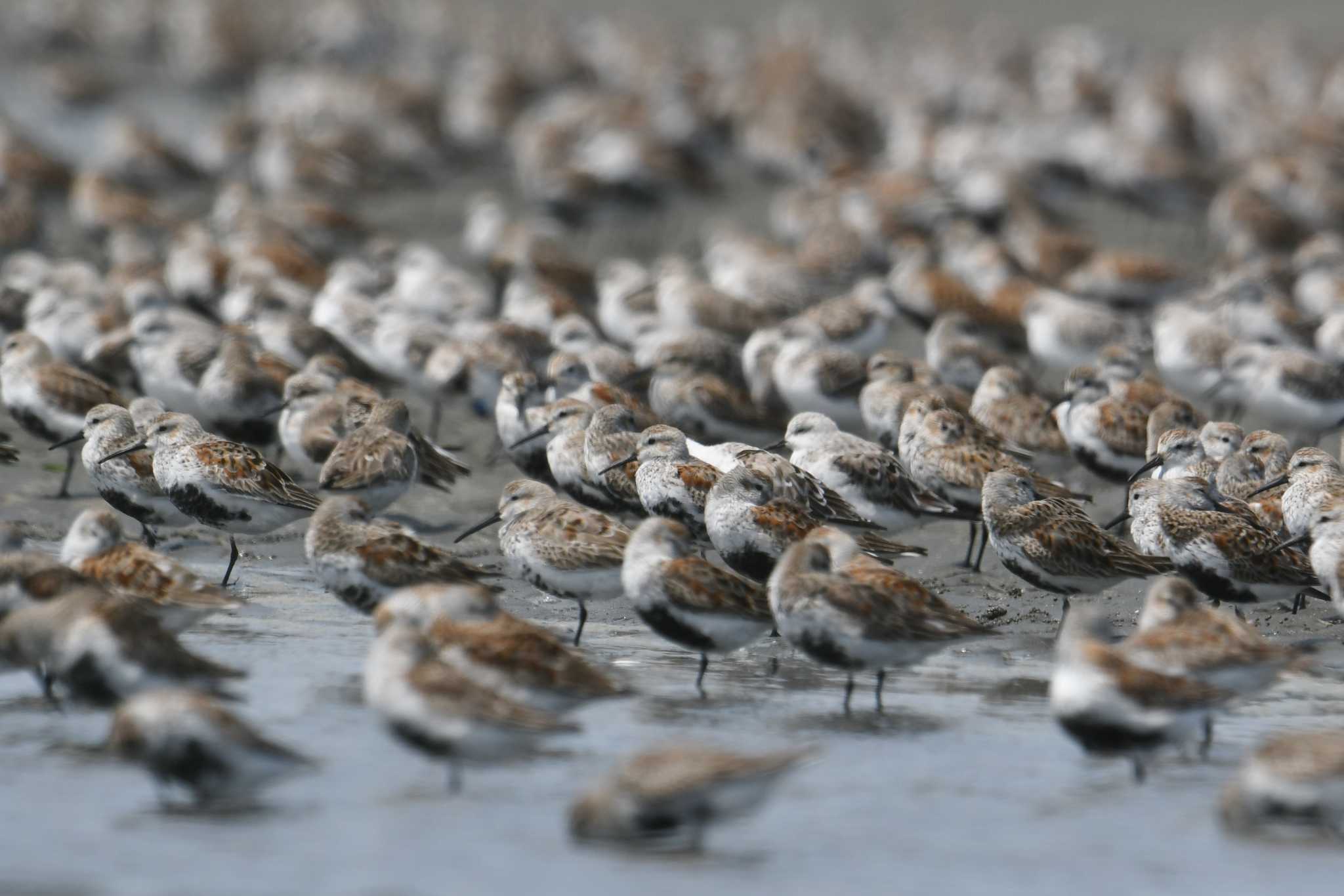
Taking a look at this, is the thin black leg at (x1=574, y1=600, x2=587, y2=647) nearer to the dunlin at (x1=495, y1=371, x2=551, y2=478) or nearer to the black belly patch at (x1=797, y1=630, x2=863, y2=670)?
the black belly patch at (x1=797, y1=630, x2=863, y2=670)

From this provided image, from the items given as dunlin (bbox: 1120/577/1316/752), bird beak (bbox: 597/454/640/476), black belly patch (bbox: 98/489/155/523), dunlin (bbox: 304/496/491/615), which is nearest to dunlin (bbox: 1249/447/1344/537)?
dunlin (bbox: 1120/577/1316/752)

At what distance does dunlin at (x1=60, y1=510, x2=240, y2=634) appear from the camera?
30.6 feet

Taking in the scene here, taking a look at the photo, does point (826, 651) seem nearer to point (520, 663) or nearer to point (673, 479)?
point (520, 663)

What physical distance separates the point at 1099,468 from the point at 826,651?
4.97 m

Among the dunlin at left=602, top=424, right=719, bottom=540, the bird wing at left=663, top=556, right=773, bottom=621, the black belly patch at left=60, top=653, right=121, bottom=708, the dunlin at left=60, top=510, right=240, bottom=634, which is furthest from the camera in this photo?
the dunlin at left=602, top=424, right=719, bottom=540

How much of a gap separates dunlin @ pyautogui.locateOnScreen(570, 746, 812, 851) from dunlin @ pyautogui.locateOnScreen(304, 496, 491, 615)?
2662 mm

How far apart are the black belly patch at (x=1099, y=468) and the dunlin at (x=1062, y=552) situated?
8.53 feet

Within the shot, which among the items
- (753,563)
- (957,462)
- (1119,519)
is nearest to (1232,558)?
(1119,519)

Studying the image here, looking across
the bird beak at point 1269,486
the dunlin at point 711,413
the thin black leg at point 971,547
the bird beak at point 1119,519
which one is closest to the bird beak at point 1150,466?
the bird beak at point 1119,519

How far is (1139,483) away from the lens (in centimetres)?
1164

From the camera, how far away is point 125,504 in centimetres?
1200

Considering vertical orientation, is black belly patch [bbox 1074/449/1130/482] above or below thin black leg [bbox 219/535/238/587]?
above

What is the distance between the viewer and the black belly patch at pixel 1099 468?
13594mm

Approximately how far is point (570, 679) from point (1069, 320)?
31.2 ft
